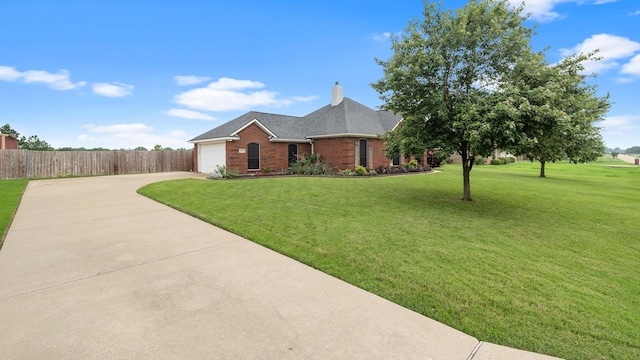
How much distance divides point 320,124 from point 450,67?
45.8ft

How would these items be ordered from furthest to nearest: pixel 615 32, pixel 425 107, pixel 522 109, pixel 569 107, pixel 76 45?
pixel 76 45
pixel 615 32
pixel 425 107
pixel 569 107
pixel 522 109

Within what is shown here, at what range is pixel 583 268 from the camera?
4.54 m

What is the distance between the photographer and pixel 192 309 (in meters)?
3.12

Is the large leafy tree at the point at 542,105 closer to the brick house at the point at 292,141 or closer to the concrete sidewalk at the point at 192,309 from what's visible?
the concrete sidewalk at the point at 192,309

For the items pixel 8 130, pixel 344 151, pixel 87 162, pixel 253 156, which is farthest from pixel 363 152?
pixel 8 130

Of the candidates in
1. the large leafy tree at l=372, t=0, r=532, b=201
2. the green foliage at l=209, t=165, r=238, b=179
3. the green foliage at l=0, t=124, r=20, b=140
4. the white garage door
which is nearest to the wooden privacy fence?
the white garage door

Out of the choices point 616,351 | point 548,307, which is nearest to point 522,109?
point 548,307

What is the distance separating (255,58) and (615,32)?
2001 centimetres

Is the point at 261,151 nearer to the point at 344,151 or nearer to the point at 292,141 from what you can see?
the point at 292,141

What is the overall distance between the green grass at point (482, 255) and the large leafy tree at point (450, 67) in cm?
240

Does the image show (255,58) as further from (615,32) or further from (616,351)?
(616,351)

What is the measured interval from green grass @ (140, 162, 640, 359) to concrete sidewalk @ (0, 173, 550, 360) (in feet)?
1.37

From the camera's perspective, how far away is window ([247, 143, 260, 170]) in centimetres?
2006

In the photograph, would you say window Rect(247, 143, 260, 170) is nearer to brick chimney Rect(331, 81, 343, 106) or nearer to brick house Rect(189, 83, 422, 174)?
brick house Rect(189, 83, 422, 174)
